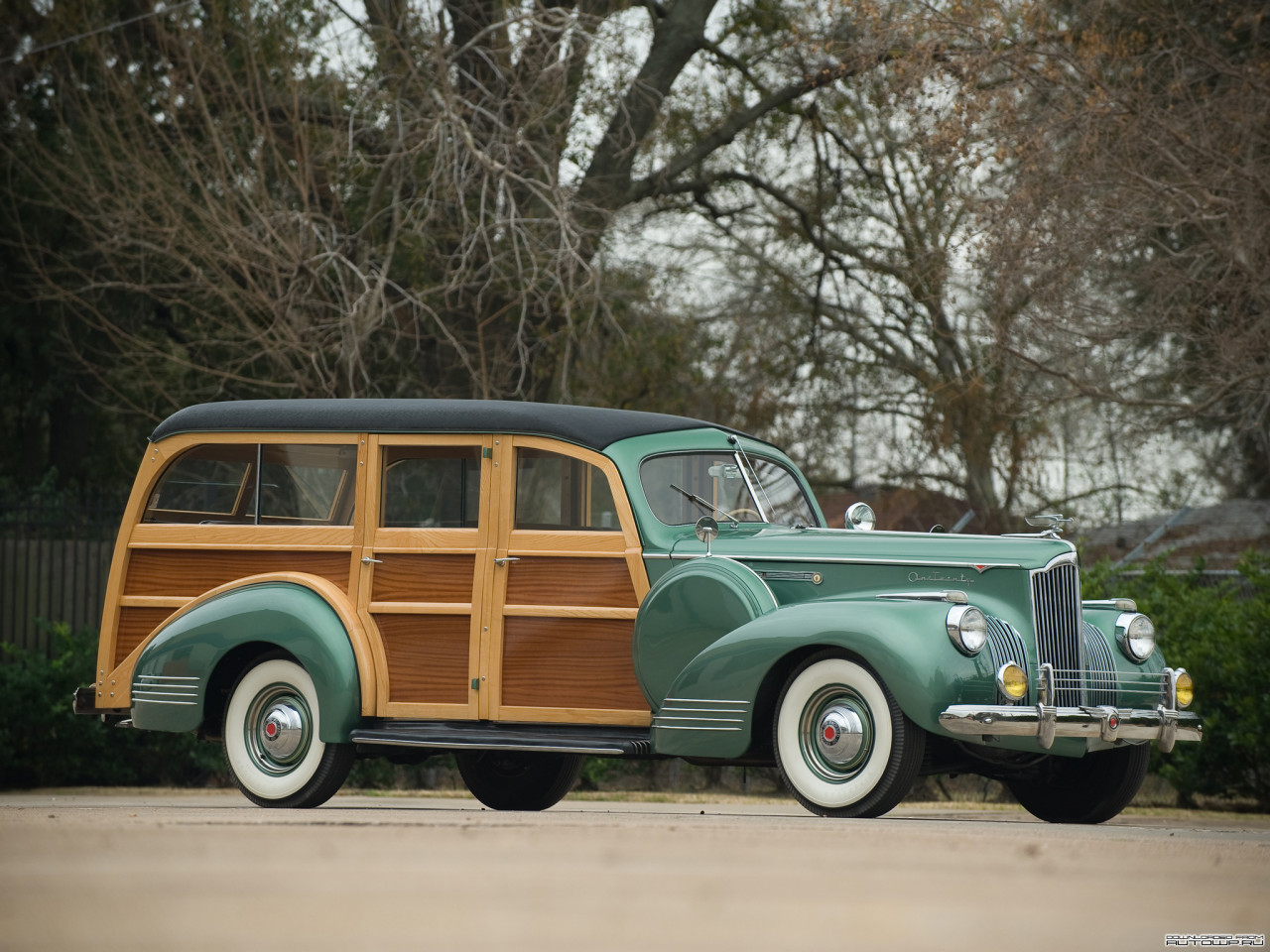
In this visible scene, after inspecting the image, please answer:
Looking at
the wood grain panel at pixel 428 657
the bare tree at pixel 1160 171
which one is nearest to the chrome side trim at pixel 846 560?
the wood grain panel at pixel 428 657

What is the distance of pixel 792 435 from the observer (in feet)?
59.9

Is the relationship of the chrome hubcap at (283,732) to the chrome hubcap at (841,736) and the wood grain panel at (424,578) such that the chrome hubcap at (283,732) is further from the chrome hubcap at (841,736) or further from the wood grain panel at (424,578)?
the chrome hubcap at (841,736)

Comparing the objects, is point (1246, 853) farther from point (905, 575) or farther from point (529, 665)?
point (529, 665)

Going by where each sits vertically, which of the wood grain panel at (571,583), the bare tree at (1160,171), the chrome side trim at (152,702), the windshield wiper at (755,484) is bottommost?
the chrome side trim at (152,702)

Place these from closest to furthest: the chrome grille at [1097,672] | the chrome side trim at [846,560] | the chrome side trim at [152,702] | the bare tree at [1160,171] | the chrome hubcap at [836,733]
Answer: the chrome hubcap at [836,733] < the chrome side trim at [846,560] < the chrome grille at [1097,672] < the chrome side trim at [152,702] < the bare tree at [1160,171]

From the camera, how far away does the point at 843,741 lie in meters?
6.84

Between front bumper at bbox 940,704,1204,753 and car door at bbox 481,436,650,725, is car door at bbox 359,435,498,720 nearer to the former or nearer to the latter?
car door at bbox 481,436,650,725

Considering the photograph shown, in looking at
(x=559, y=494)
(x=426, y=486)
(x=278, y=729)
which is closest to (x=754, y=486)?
(x=559, y=494)

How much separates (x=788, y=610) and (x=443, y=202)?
8.06m

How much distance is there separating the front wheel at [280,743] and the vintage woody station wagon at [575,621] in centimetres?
2

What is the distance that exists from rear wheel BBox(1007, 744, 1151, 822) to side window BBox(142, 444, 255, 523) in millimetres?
4380

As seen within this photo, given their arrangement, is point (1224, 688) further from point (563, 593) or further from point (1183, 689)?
point (563, 593)

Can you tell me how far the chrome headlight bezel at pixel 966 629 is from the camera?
6734 mm

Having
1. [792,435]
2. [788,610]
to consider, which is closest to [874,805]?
[788,610]
